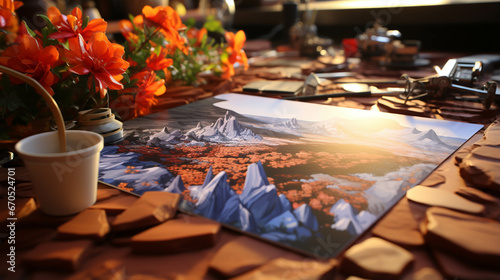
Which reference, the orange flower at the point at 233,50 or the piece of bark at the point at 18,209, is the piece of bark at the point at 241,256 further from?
the orange flower at the point at 233,50

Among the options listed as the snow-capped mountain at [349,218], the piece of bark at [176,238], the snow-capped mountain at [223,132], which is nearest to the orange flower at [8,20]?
the snow-capped mountain at [223,132]

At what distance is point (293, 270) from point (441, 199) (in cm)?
20

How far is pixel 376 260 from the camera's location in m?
0.29

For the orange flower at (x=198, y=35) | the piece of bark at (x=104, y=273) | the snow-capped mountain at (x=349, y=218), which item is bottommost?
the piece of bark at (x=104, y=273)

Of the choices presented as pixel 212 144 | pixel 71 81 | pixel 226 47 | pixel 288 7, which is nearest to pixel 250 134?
pixel 212 144

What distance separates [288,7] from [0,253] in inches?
64.3

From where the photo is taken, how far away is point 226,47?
1021mm

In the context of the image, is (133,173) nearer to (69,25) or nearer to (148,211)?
(148,211)

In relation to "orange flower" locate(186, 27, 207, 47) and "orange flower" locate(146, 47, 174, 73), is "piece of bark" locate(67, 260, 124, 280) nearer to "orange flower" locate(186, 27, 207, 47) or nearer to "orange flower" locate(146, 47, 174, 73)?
"orange flower" locate(146, 47, 174, 73)

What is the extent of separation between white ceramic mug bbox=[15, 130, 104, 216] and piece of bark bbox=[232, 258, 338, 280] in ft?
0.65

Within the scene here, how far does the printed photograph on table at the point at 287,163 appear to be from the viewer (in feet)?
1.18

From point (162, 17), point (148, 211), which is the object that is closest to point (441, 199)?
point (148, 211)

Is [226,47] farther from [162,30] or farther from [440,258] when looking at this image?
[440,258]

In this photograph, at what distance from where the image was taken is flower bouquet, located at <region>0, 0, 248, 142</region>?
0.48m
